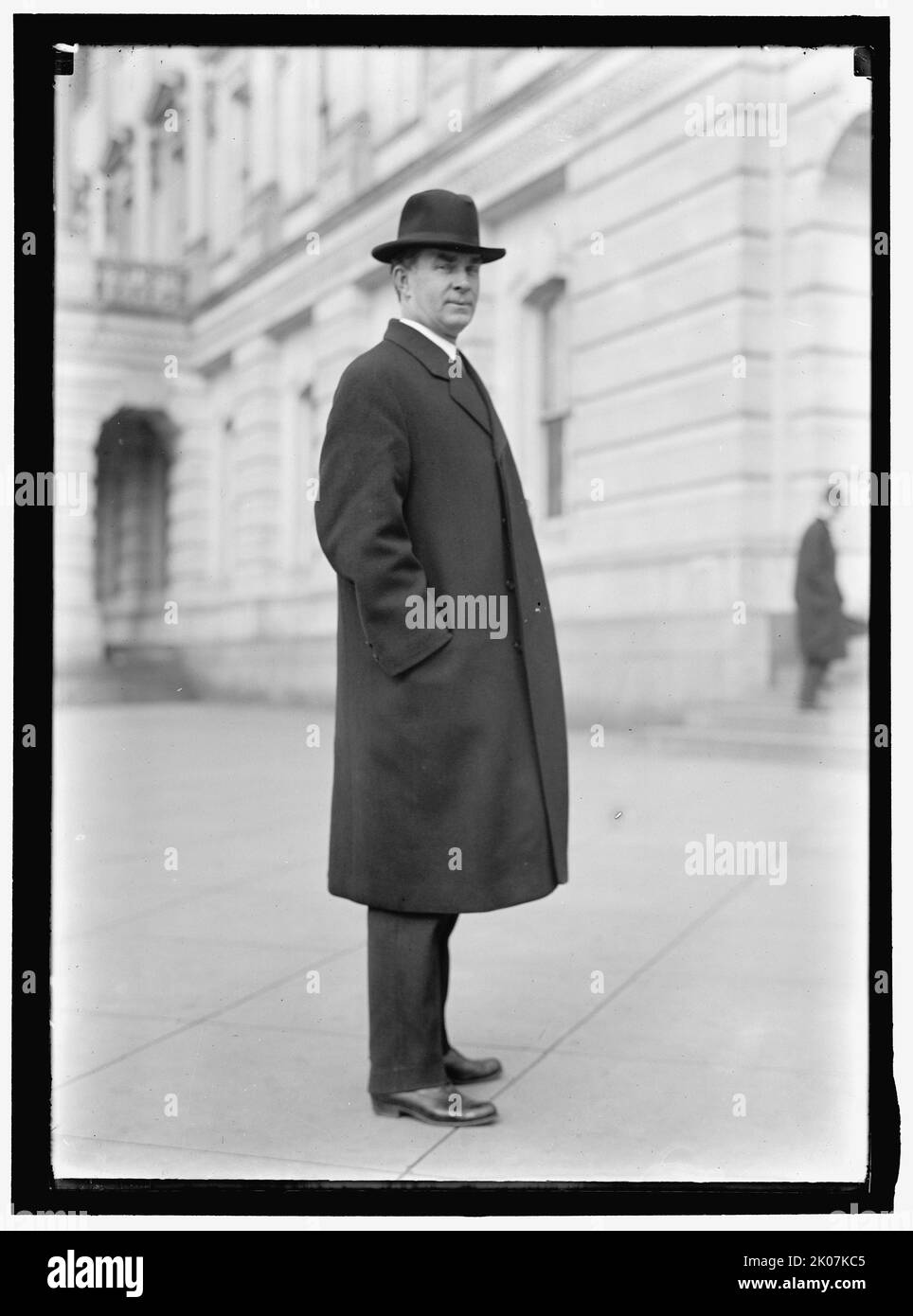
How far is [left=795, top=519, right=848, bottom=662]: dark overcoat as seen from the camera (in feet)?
14.9

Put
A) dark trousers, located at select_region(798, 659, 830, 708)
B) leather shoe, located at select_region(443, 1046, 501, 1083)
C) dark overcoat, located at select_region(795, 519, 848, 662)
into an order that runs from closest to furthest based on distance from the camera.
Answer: leather shoe, located at select_region(443, 1046, 501, 1083), dark overcoat, located at select_region(795, 519, 848, 662), dark trousers, located at select_region(798, 659, 830, 708)

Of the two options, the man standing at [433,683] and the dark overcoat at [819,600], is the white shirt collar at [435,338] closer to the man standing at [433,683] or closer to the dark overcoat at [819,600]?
the man standing at [433,683]

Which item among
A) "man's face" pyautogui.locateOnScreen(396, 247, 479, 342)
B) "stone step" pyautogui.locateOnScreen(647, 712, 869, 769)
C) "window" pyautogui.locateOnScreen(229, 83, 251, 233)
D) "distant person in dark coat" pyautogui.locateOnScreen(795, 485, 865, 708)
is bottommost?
"stone step" pyautogui.locateOnScreen(647, 712, 869, 769)

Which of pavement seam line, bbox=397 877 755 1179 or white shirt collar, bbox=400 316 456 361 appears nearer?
pavement seam line, bbox=397 877 755 1179

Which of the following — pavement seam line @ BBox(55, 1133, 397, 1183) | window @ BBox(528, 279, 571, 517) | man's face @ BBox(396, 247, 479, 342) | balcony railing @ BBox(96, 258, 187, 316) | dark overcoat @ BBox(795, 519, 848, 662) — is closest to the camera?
pavement seam line @ BBox(55, 1133, 397, 1183)

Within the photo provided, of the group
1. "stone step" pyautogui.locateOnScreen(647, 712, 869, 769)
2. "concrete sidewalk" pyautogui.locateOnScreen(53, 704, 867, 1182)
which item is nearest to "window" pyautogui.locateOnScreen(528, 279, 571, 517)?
"stone step" pyautogui.locateOnScreen(647, 712, 869, 769)

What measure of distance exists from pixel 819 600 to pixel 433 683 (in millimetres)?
1753

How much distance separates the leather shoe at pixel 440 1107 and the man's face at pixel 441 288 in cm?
178

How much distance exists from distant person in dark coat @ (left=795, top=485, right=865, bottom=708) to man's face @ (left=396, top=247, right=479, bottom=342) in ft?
4.60

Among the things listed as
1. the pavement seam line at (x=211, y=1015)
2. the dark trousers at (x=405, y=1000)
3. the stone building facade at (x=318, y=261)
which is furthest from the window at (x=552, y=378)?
the dark trousers at (x=405, y=1000)

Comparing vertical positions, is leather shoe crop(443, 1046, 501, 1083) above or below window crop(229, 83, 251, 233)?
below

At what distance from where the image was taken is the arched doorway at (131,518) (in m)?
3.45

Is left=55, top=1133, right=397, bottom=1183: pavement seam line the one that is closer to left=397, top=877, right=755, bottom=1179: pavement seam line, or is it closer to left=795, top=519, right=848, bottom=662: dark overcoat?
left=397, top=877, right=755, bottom=1179: pavement seam line

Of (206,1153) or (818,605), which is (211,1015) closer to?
(206,1153)
